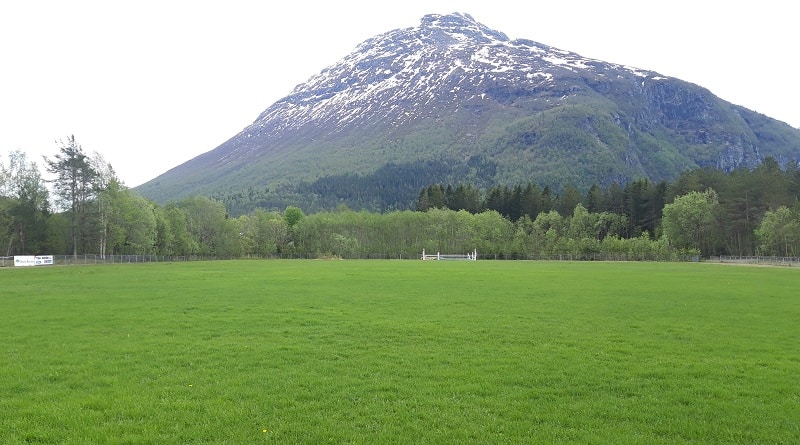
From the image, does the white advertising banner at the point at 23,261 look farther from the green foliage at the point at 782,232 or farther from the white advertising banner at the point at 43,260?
the green foliage at the point at 782,232

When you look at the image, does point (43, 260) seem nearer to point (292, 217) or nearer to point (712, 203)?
point (292, 217)

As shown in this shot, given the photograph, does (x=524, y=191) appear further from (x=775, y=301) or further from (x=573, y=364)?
(x=573, y=364)

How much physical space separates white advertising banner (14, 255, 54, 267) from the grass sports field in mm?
66976

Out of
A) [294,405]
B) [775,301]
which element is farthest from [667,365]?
[775,301]

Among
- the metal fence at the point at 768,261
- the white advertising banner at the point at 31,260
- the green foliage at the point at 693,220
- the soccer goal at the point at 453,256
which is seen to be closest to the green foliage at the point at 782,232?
the metal fence at the point at 768,261

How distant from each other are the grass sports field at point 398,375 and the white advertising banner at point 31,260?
6698 cm

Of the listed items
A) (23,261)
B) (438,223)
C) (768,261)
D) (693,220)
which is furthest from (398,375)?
(438,223)

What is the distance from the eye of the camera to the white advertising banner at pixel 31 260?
7912 cm

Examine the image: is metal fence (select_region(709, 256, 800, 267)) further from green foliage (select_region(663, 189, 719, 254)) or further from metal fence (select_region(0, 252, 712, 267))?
green foliage (select_region(663, 189, 719, 254))

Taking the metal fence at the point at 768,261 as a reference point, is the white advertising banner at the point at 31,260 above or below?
above

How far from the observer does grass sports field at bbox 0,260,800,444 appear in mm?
9133

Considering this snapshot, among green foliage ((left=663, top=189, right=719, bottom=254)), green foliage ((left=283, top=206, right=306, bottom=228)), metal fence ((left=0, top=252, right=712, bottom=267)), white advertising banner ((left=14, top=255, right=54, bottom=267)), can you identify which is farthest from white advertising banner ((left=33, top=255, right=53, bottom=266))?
green foliage ((left=663, top=189, right=719, bottom=254))

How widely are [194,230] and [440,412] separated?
429 ft

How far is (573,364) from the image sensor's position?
1392cm
